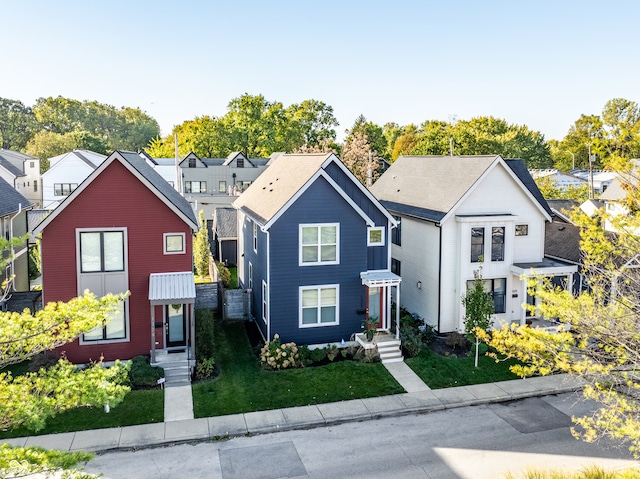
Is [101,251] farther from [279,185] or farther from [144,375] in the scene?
[279,185]

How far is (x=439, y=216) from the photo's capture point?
2488 centimetres

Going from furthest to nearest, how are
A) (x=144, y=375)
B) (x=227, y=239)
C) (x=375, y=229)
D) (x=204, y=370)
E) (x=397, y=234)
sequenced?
(x=227, y=239) → (x=397, y=234) → (x=375, y=229) → (x=204, y=370) → (x=144, y=375)

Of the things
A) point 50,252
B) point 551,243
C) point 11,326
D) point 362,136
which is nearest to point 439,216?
point 551,243

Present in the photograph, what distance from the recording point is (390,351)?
901 inches

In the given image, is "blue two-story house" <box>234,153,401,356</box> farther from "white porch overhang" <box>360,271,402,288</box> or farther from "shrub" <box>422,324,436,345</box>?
"shrub" <box>422,324,436,345</box>

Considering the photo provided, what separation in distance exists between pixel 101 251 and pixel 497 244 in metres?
17.2

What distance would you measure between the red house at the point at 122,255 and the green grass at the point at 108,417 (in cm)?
261

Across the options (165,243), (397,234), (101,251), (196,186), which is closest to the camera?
(101,251)

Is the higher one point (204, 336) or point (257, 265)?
point (257, 265)

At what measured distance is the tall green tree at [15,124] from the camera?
10869 centimetres

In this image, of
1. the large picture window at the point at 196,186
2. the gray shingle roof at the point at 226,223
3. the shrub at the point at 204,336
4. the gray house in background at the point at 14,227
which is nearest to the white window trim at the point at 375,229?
the shrub at the point at 204,336

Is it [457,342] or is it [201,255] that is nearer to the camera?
[457,342]

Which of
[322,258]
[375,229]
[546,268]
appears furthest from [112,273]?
[546,268]

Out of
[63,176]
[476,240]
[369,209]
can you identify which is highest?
[63,176]
